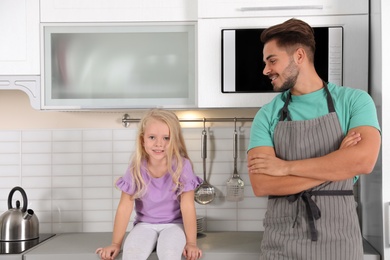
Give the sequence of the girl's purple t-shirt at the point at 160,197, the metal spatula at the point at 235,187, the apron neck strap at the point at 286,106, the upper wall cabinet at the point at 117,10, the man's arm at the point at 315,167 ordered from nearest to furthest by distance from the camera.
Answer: the man's arm at the point at 315,167 → the apron neck strap at the point at 286,106 → the girl's purple t-shirt at the point at 160,197 → the upper wall cabinet at the point at 117,10 → the metal spatula at the point at 235,187

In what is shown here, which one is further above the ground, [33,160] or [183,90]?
[183,90]

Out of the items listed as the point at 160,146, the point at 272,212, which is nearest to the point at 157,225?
the point at 160,146


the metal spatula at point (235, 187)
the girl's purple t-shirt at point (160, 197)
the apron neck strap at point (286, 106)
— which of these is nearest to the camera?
the apron neck strap at point (286, 106)

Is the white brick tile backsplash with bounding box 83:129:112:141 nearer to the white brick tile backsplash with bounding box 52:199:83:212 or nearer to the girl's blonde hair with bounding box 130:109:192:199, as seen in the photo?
the white brick tile backsplash with bounding box 52:199:83:212

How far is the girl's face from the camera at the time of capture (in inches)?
91.0

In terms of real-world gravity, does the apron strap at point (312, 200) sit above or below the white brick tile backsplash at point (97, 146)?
below

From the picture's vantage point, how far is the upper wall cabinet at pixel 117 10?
8.09ft

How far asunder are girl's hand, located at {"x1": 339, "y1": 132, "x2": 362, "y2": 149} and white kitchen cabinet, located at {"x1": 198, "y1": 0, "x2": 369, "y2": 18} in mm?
683

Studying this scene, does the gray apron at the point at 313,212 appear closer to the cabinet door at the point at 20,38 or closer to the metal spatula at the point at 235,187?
the metal spatula at the point at 235,187

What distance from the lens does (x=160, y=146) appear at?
2307 millimetres

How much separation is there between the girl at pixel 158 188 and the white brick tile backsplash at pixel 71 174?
429 millimetres

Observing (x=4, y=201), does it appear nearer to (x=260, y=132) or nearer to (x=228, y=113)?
(x=228, y=113)

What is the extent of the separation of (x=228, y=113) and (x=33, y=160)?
3.16 feet

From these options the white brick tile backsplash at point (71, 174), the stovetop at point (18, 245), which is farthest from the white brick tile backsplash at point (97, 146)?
the stovetop at point (18, 245)
